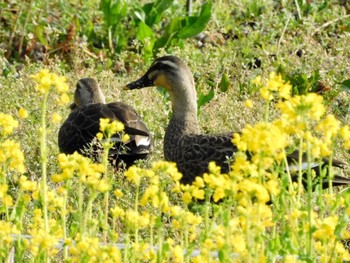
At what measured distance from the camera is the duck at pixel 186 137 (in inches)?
259

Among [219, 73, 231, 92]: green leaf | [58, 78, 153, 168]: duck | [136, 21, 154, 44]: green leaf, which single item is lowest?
[58, 78, 153, 168]: duck

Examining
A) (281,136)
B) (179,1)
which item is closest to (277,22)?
(179,1)

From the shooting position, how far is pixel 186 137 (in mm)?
7066

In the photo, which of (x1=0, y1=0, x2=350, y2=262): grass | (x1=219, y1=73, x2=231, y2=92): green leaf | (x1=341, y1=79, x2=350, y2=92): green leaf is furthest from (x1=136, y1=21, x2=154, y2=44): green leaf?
(x1=341, y1=79, x2=350, y2=92): green leaf

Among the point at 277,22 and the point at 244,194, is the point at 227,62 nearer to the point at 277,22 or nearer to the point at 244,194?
the point at 277,22

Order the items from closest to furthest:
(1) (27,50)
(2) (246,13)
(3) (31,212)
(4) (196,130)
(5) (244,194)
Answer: (5) (244,194) < (3) (31,212) < (4) (196,130) < (1) (27,50) < (2) (246,13)

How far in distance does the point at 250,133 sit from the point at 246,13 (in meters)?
7.65

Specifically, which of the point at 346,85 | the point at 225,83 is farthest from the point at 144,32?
the point at 346,85

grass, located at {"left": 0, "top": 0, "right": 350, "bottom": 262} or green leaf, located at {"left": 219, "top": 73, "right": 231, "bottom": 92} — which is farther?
green leaf, located at {"left": 219, "top": 73, "right": 231, "bottom": 92}

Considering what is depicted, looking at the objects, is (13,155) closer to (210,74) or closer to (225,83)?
(225,83)

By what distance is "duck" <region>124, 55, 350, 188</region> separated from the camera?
6.58 meters

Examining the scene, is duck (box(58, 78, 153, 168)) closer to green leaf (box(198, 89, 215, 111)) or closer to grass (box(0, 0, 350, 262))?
grass (box(0, 0, 350, 262))

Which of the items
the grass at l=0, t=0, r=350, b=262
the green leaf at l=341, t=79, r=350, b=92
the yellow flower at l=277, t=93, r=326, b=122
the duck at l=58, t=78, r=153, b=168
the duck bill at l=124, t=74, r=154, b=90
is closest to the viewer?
the yellow flower at l=277, t=93, r=326, b=122

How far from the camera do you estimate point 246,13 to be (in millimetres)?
10828
